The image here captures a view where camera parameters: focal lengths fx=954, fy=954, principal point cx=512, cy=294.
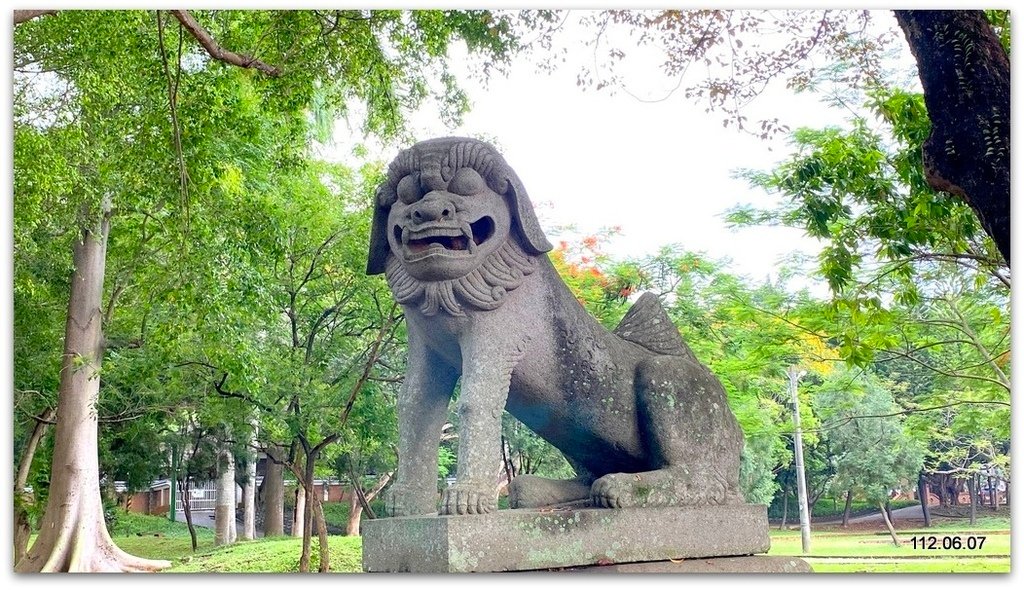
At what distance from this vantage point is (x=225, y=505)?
14.1m

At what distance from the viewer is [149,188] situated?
6.41 metres

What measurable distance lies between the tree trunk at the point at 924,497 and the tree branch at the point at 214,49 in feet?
35.0

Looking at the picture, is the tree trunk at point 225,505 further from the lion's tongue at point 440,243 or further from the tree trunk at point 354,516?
the lion's tongue at point 440,243

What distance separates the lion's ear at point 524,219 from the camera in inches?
135

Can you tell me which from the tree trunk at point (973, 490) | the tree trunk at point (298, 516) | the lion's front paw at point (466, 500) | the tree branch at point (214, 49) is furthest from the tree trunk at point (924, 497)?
the lion's front paw at point (466, 500)

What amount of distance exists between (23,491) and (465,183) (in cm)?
972

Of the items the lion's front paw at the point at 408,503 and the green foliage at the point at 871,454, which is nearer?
the lion's front paw at the point at 408,503

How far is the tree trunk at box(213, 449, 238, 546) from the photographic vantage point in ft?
45.6

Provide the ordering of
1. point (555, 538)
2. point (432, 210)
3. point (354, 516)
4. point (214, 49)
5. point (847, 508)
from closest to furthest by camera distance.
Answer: point (555, 538) → point (432, 210) → point (214, 49) → point (847, 508) → point (354, 516)

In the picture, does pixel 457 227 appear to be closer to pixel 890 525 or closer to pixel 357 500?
pixel 890 525

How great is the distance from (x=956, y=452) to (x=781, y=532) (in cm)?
266

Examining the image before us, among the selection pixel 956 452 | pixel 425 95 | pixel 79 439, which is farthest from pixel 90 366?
A: pixel 956 452

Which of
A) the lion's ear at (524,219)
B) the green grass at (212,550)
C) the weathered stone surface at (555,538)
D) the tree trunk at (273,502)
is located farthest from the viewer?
the tree trunk at (273,502)

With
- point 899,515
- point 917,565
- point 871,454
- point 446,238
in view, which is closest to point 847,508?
point 899,515
